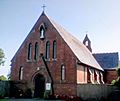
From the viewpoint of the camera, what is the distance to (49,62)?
3459 cm

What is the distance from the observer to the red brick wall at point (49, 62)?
107ft

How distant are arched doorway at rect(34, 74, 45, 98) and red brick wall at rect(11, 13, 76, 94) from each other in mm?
810

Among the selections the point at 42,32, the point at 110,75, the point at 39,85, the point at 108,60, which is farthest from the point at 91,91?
the point at 108,60

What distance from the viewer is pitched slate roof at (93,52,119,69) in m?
53.8

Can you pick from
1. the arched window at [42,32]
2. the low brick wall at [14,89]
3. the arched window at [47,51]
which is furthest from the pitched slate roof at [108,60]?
the low brick wall at [14,89]

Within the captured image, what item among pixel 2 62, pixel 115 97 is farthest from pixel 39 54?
pixel 2 62

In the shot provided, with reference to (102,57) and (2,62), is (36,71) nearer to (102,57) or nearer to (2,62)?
(102,57)

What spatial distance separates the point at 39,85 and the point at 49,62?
163 inches

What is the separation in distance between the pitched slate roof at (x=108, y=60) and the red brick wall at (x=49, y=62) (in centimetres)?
2294

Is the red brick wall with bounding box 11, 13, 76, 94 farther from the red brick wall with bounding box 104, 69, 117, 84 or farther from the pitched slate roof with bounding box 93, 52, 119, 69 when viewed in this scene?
the pitched slate roof with bounding box 93, 52, 119, 69

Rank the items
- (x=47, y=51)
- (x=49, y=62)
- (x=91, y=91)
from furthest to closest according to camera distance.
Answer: (x=47, y=51) < (x=49, y=62) < (x=91, y=91)

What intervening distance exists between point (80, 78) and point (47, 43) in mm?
7926

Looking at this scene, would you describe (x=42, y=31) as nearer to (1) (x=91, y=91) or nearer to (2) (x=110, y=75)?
(1) (x=91, y=91)

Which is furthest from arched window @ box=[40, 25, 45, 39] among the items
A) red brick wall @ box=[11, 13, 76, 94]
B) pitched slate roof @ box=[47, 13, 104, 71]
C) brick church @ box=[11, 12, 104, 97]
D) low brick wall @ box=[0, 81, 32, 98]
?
low brick wall @ box=[0, 81, 32, 98]
